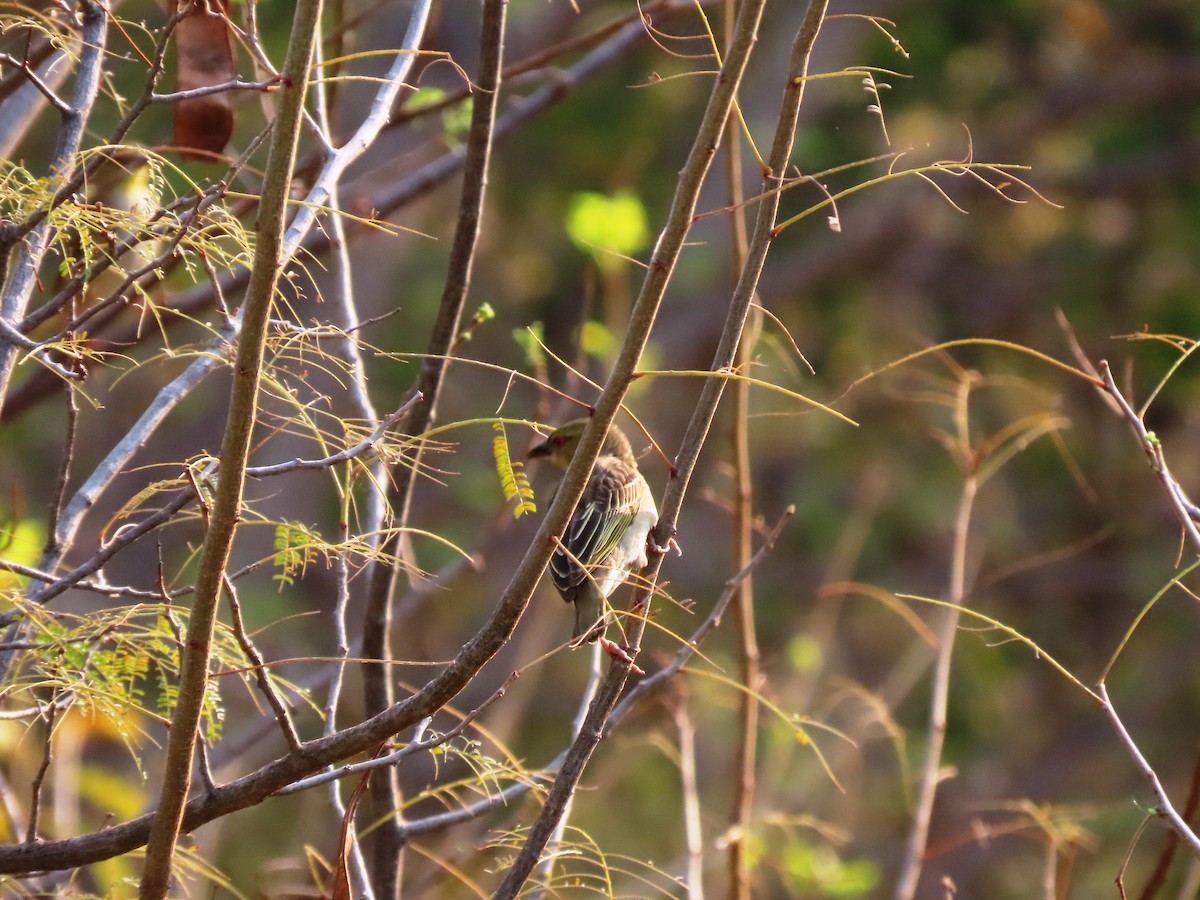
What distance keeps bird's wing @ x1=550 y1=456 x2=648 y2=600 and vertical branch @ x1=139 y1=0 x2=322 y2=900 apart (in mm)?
1795

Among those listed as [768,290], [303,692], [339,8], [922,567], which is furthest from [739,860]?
[922,567]

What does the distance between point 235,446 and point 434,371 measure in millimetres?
1322

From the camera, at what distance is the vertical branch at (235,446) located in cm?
121

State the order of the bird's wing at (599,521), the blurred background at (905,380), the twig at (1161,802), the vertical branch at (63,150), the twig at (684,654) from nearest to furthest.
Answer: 1. the twig at (1161,802)
2. the vertical branch at (63,150)
3. the twig at (684,654)
4. the bird's wing at (599,521)
5. the blurred background at (905,380)

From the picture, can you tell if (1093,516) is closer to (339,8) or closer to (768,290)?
(768,290)

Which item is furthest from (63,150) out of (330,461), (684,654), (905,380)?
(905,380)

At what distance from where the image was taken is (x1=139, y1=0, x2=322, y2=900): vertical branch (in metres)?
1.21

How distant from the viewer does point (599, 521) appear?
142 inches

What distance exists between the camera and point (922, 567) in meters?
10.7

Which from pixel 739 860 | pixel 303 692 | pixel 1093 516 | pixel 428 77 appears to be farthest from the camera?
pixel 1093 516

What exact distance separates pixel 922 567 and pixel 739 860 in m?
8.37

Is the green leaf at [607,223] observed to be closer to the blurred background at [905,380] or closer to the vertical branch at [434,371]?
the vertical branch at [434,371]

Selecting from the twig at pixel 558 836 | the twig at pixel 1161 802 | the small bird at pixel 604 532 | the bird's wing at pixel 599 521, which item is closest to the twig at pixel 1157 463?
the twig at pixel 1161 802

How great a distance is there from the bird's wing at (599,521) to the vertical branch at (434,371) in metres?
0.75
